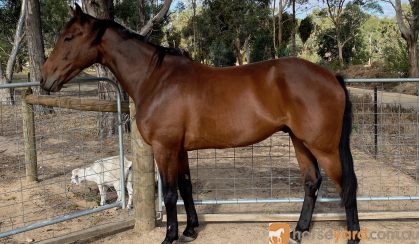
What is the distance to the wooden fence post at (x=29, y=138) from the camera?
5344mm

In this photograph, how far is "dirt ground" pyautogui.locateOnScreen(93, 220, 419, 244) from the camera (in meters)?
3.68

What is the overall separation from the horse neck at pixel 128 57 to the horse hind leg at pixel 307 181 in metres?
1.43

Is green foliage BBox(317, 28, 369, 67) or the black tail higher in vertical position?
green foliage BBox(317, 28, 369, 67)

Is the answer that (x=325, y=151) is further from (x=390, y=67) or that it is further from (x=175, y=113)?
(x=390, y=67)

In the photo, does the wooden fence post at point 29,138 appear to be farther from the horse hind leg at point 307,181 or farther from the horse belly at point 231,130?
the horse hind leg at point 307,181

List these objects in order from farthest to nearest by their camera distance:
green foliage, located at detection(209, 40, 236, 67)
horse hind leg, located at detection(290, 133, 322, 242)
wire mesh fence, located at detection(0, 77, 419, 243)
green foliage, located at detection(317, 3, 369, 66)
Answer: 1. green foliage, located at detection(317, 3, 369, 66)
2. green foliage, located at detection(209, 40, 236, 67)
3. wire mesh fence, located at detection(0, 77, 419, 243)
4. horse hind leg, located at detection(290, 133, 322, 242)

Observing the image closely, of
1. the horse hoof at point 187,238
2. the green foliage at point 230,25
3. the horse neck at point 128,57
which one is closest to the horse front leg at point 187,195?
the horse hoof at point 187,238

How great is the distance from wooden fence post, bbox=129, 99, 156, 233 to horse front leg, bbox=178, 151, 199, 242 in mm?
349

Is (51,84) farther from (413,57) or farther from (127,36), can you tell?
(413,57)

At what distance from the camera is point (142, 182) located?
12.8 feet

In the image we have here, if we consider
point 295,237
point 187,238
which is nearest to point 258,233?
point 295,237

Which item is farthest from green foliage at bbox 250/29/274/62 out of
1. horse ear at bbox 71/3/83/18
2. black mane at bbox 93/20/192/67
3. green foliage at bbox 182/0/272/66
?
horse ear at bbox 71/3/83/18

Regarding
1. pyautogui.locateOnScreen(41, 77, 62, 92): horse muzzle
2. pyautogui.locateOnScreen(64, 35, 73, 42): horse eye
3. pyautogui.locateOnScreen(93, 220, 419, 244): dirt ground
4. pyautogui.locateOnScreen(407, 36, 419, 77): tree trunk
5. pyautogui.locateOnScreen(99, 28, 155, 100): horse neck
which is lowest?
pyautogui.locateOnScreen(93, 220, 419, 244): dirt ground

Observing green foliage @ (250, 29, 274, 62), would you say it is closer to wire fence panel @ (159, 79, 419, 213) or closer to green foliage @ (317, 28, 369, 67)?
green foliage @ (317, 28, 369, 67)
